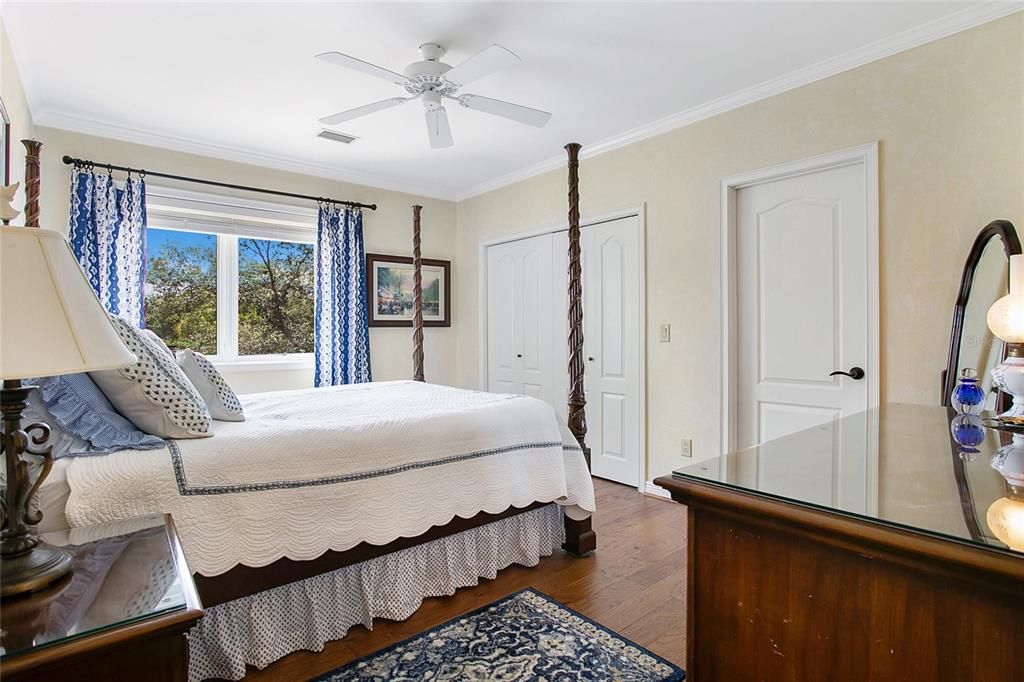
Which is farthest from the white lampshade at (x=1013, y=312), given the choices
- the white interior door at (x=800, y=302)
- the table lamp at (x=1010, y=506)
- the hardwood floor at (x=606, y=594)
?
Answer: the hardwood floor at (x=606, y=594)

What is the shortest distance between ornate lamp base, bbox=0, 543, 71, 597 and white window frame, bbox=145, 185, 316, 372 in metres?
3.37

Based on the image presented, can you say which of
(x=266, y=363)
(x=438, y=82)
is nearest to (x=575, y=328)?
(x=438, y=82)

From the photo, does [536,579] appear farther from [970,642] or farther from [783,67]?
[783,67]

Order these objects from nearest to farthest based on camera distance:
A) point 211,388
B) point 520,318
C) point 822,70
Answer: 1. point 211,388
2. point 822,70
3. point 520,318

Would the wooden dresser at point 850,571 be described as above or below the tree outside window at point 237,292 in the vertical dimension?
below

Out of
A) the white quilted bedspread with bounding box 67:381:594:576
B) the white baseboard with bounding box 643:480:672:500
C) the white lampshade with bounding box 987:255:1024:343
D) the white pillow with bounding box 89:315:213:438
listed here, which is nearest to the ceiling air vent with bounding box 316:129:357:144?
the white quilted bedspread with bounding box 67:381:594:576

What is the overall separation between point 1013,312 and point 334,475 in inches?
80.3

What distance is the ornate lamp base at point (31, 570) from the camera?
85 centimetres

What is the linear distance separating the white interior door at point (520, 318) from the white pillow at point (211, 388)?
287 centimetres

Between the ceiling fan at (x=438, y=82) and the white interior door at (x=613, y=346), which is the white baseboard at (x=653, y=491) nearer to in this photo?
the white interior door at (x=613, y=346)

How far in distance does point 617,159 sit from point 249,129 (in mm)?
2543

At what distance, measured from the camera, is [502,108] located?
2658 millimetres

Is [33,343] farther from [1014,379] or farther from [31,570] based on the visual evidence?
[1014,379]

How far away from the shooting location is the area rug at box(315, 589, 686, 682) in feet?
5.67
